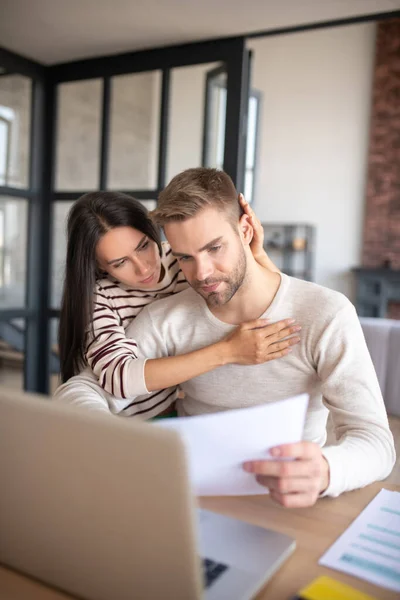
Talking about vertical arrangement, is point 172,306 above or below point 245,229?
below

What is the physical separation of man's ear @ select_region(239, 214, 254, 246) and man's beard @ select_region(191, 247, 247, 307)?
2.4 inches

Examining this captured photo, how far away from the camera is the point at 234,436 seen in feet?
2.35

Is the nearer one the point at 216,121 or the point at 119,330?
the point at 119,330

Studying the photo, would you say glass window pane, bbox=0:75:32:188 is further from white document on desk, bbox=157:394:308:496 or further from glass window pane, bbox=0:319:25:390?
white document on desk, bbox=157:394:308:496

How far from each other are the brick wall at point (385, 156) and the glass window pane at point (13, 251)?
5159 mm

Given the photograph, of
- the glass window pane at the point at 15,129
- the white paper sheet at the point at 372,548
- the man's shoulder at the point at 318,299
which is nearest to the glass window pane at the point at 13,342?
the glass window pane at the point at 15,129

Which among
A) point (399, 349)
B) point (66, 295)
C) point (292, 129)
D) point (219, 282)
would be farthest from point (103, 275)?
point (292, 129)

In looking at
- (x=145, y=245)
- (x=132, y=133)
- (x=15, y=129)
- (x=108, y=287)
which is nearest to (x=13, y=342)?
(x=15, y=129)

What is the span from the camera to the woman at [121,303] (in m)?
1.35

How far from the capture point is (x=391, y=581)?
0.70m

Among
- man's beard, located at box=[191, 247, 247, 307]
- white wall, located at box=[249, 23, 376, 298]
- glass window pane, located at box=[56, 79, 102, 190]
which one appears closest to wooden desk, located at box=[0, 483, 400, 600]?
man's beard, located at box=[191, 247, 247, 307]

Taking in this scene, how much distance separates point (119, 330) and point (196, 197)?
434 mm

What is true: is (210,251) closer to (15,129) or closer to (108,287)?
(108,287)

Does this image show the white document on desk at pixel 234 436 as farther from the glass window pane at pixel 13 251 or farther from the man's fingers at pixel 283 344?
the glass window pane at pixel 13 251
